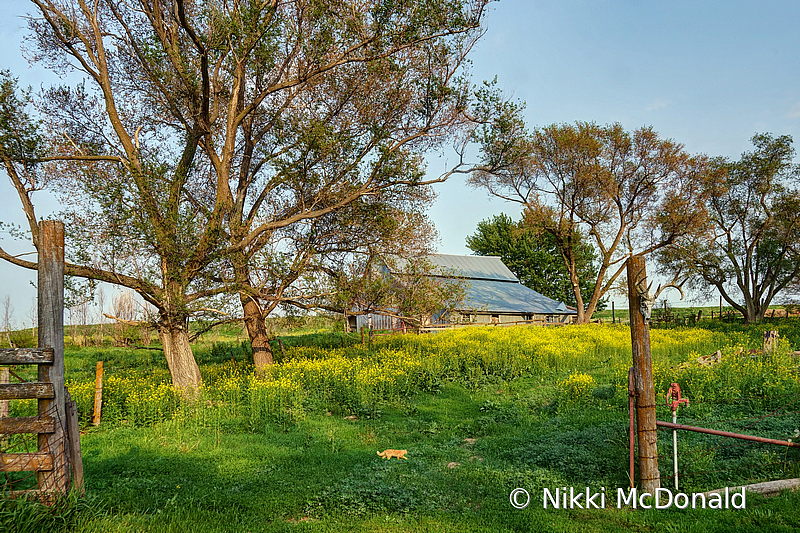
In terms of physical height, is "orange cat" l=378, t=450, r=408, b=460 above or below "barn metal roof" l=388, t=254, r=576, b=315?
below

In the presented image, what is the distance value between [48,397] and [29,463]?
0.64 meters

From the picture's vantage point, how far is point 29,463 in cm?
494

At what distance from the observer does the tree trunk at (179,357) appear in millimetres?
12195

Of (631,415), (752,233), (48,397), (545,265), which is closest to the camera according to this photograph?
(48,397)

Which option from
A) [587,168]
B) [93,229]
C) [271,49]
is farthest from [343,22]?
[587,168]

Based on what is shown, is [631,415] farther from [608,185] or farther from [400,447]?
[608,185]

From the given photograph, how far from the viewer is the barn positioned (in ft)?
121

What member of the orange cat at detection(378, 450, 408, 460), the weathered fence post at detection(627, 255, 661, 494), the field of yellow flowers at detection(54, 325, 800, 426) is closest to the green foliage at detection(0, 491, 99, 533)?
the orange cat at detection(378, 450, 408, 460)

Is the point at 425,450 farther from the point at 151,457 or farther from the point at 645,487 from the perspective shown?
the point at 151,457


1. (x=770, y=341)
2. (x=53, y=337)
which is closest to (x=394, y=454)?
(x=53, y=337)

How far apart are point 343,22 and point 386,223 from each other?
5.33 meters

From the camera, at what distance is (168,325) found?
39.2ft

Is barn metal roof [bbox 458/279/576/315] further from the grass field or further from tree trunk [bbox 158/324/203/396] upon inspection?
tree trunk [bbox 158/324/203/396]

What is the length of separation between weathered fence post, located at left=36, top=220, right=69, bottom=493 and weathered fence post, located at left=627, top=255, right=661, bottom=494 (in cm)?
645
